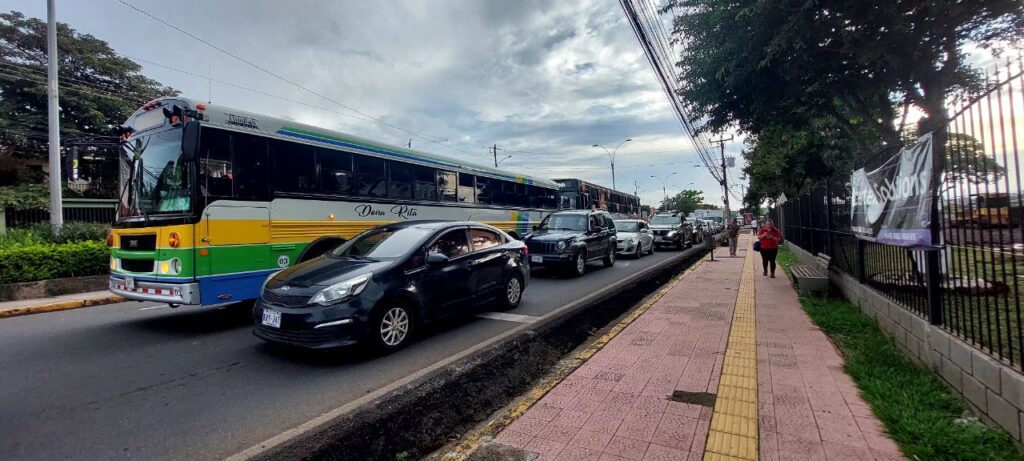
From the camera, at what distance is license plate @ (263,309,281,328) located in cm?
494

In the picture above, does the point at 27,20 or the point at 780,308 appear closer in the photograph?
the point at 780,308

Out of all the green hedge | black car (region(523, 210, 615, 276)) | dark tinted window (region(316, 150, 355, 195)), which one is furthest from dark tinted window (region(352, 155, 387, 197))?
the green hedge

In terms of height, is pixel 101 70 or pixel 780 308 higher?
pixel 101 70

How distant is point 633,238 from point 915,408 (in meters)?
13.9

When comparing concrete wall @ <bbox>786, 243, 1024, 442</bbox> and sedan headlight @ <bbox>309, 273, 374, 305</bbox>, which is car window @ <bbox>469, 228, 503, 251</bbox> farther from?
concrete wall @ <bbox>786, 243, 1024, 442</bbox>

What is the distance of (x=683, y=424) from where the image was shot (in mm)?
3354

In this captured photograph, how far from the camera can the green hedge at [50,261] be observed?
923 cm

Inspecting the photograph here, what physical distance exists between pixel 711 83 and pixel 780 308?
4276 millimetres

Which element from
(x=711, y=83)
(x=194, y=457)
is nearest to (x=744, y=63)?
(x=711, y=83)

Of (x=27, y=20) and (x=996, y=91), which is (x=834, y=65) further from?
(x=27, y=20)

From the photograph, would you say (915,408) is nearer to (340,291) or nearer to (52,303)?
(340,291)

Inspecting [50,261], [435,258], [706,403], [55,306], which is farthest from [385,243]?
[50,261]

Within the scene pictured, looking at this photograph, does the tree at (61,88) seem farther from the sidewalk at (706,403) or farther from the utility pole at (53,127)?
the sidewalk at (706,403)

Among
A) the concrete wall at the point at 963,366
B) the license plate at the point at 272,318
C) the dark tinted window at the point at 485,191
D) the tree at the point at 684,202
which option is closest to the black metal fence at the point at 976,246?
the concrete wall at the point at 963,366
